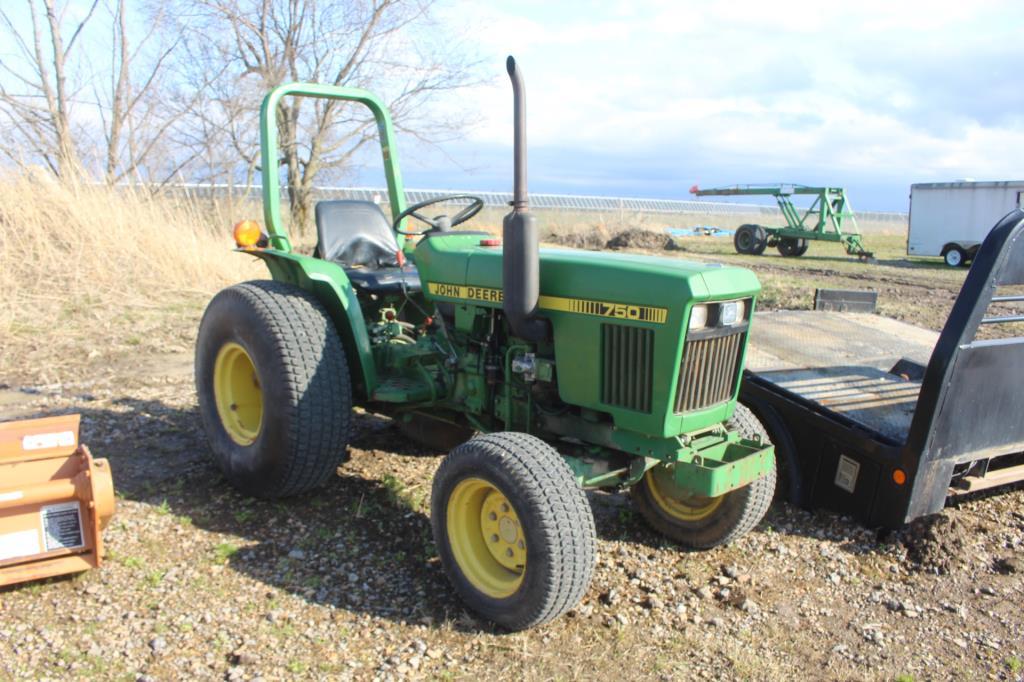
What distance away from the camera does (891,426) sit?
359cm

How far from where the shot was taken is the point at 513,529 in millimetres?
2854

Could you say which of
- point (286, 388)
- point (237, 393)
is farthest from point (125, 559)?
point (237, 393)

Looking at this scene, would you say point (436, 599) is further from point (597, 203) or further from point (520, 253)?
point (597, 203)

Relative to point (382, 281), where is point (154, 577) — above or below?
below

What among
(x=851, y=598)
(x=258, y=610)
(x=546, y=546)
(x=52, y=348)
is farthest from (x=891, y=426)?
(x=52, y=348)

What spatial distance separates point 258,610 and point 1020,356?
10.1 feet

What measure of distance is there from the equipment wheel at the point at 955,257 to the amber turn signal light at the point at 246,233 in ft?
60.1

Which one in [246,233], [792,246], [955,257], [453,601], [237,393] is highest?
[246,233]

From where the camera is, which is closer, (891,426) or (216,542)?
(216,542)

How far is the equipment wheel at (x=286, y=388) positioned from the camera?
3.45 m

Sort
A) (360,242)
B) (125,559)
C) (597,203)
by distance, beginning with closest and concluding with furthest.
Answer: (125,559)
(360,242)
(597,203)

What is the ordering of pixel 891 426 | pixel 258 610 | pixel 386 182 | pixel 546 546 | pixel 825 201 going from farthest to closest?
1. pixel 825 201
2. pixel 386 182
3. pixel 891 426
4. pixel 258 610
5. pixel 546 546

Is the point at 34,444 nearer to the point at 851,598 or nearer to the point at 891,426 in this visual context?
the point at 851,598

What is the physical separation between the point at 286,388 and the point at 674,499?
1.72m
